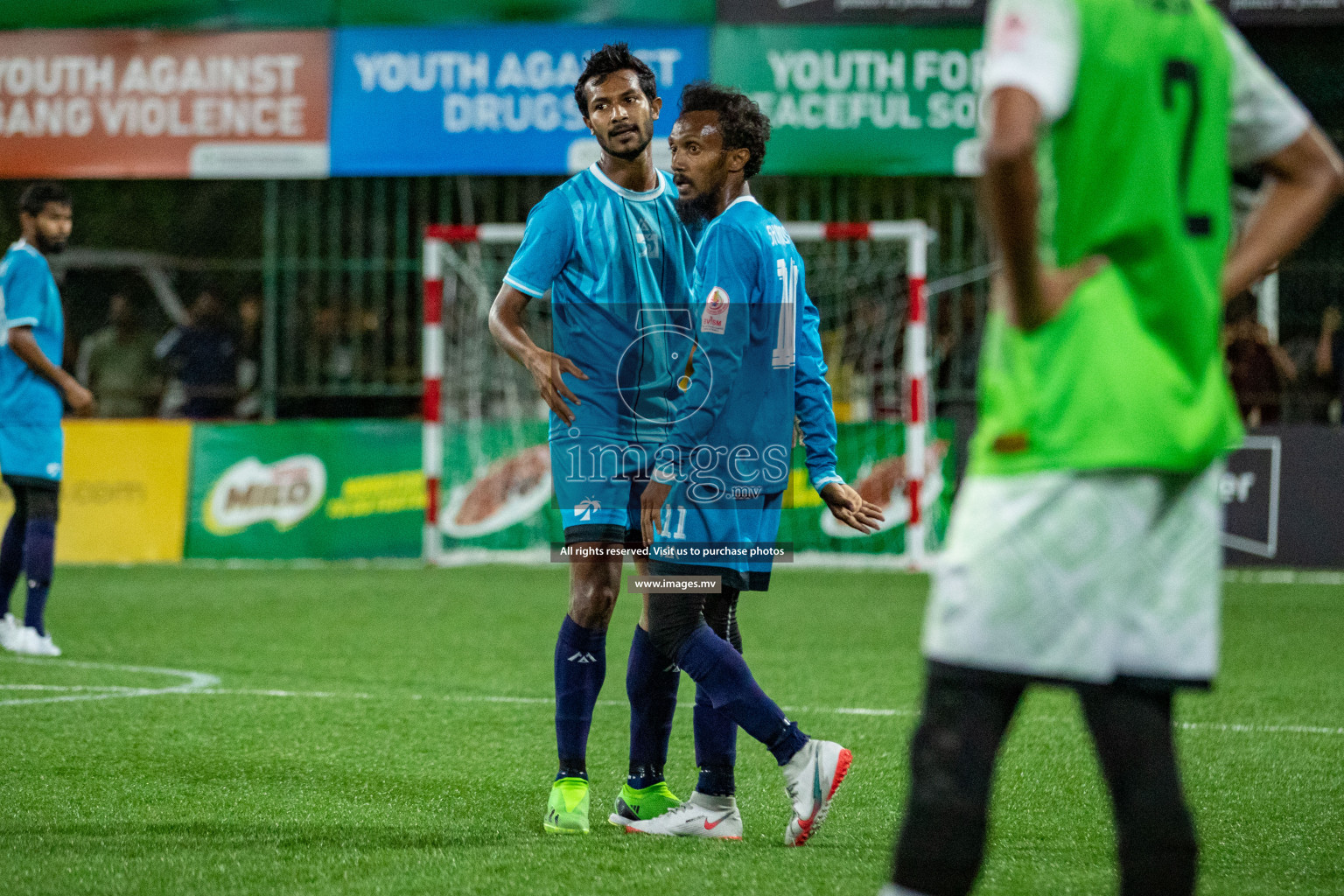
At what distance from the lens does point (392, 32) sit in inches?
523

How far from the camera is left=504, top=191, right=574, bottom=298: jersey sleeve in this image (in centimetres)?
445

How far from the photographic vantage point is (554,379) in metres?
4.28

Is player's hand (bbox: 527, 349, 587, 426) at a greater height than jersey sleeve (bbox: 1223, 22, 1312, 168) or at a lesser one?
lesser

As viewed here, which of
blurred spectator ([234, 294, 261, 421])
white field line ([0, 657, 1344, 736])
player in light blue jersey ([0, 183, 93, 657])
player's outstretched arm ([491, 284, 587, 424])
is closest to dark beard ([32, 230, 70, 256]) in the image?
player in light blue jersey ([0, 183, 93, 657])

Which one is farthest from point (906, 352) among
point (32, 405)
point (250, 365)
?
point (32, 405)

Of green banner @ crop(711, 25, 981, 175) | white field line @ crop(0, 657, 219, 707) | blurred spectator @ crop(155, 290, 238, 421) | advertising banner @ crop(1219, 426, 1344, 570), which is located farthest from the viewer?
blurred spectator @ crop(155, 290, 238, 421)

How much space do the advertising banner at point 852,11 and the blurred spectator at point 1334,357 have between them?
12.0 feet

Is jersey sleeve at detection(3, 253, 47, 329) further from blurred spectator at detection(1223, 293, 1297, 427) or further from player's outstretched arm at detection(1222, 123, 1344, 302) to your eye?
blurred spectator at detection(1223, 293, 1297, 427)

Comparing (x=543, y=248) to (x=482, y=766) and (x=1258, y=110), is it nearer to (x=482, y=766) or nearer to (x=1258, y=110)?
(x=482, y=766)

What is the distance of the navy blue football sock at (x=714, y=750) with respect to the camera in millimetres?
4270

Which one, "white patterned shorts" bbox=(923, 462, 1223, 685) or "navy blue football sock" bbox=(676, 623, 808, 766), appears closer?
"white patterned shorts" bbox=(923, 462, 1223, 685)

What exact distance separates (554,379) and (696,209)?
65 cm

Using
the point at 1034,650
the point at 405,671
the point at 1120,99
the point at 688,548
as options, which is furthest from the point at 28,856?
the point at 405,671

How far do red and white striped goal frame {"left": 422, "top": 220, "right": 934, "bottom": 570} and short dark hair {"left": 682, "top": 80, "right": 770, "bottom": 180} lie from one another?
7.50 meters
